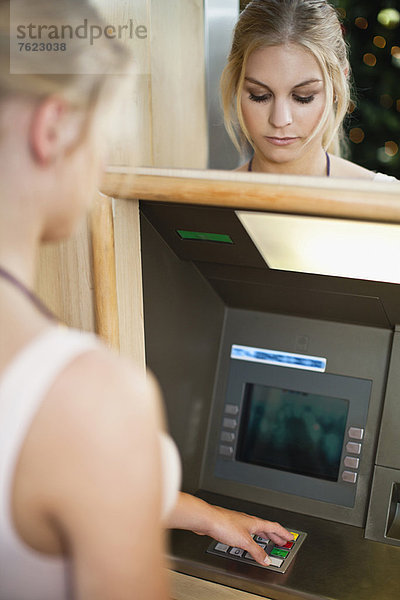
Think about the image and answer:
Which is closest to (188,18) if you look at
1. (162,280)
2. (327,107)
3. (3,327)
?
(327,107)

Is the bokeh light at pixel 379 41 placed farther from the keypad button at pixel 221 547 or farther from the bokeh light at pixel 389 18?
the keypad button at pixel 221 547

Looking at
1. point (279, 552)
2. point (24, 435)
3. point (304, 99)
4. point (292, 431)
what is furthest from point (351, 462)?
point (24, 435)

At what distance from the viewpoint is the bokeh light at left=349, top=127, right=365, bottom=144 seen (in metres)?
3.42

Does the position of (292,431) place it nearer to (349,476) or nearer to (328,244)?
(349,476)

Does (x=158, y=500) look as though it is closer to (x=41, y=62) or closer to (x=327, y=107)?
(x=41, y=62)

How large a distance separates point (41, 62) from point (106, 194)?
0.64m

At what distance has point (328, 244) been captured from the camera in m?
1.21

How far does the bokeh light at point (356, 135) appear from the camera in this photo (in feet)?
11.2

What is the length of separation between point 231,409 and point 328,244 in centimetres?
62

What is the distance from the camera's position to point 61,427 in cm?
55

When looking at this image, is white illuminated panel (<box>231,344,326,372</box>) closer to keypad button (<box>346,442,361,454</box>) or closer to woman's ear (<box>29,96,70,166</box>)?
keypad button (<box>346,442,361,454</box>)

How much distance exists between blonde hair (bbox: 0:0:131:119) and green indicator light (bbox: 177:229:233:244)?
2.18ft

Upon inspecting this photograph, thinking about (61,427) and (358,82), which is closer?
(61,427)

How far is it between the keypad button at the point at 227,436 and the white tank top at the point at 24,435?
1.03 meters
